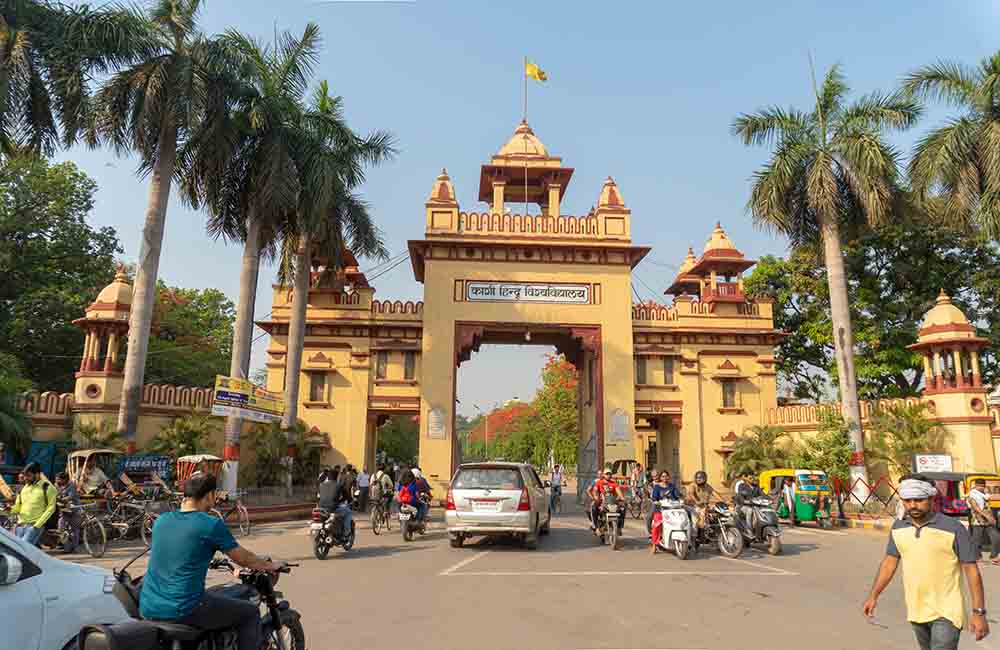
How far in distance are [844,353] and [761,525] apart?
11448mm

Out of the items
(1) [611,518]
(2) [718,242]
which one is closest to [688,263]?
(2) [718,242]

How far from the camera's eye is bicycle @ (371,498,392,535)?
15.5 meters

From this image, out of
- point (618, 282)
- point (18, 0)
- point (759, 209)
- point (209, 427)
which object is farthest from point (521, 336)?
point (18, 0)

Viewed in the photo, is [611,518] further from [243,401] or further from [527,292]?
[527,292]

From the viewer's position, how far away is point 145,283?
17266 mm

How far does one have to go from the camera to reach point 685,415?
90.0 ft

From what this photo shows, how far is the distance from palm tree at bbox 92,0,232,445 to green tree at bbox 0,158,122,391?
43.1 ft

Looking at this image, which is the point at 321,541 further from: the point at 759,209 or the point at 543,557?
the point at 759,209

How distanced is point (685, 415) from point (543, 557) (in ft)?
57.5

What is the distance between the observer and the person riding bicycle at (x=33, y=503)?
9656 mm

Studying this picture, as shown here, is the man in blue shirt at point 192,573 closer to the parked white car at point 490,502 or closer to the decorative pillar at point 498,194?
the parked white car at point 490,502

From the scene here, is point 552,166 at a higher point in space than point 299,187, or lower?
higher

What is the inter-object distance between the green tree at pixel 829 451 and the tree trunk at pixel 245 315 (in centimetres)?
1813

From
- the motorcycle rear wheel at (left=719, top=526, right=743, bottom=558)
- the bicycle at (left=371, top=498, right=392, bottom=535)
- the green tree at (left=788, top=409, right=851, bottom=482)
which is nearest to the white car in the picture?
the motorcycle rear wheel at (left=719, top=526, right=743, bottom=558)
